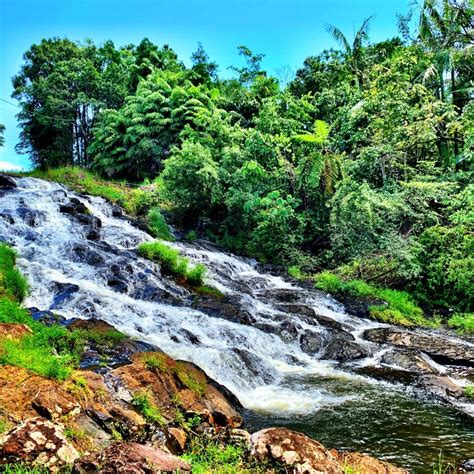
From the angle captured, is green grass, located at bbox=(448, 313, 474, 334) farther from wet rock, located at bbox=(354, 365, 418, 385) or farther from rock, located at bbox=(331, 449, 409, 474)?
rock, located at bbox=(331, 449, 409, 474)

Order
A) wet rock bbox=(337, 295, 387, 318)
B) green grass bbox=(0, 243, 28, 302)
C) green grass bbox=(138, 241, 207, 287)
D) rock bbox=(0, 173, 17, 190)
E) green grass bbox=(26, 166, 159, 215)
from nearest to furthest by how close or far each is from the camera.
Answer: green grass bbox=(0, 243, 28, 302)
green grass bbox=(138, 241, 207, 287)
wet rock bbox=(337, 295, 387, 318)
rock bbox=(0, 173, 17, 190)
green grass bbox=(26, 166, 159, 215)

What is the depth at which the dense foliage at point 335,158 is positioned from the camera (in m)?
15.7

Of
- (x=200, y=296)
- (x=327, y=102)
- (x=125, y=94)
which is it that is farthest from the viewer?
(x=125, y=94)

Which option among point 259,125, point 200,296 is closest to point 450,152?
point 259,125

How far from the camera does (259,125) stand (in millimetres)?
22594

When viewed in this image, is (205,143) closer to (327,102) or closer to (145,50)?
(327,102)

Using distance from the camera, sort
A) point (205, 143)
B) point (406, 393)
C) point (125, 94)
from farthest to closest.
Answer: point (125, 94)
point (205, 143)
point (406, 393)

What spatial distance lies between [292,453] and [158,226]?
648 inches

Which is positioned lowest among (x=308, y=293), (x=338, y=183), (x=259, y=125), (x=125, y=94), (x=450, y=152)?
(x=308, y=293)

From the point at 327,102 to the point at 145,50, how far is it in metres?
17.4

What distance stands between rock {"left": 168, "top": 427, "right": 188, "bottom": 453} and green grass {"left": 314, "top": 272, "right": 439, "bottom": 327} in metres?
A: 9.89

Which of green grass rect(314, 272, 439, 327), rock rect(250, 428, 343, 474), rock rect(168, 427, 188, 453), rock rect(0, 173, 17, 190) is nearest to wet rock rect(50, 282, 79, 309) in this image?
rock rect(168, 427, 188, 453)

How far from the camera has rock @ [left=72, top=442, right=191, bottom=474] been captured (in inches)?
135

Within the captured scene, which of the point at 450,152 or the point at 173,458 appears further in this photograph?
the point at 450,152
